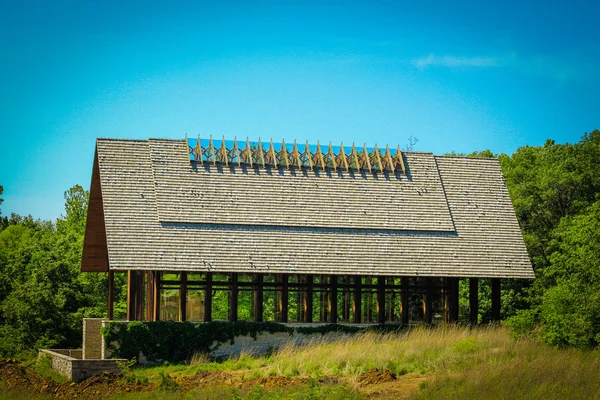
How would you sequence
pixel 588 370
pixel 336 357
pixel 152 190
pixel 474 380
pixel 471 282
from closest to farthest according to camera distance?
1. pixel 474 380
2. pixel 588 370
3. pixel 336 357
4. pixel 152 190
5. pixel 471 282

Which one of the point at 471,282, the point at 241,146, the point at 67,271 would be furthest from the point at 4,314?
the point at 471,282

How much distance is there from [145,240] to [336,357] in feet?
29.6

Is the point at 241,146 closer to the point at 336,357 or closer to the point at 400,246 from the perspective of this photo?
the point at 400,246

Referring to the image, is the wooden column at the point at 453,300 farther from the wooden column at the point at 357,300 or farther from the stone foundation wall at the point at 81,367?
the stone foundation wall at the point at 81,367

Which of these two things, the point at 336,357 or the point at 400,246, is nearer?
the point at 336,357

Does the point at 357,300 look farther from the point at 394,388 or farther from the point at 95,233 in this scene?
the point at 394,388

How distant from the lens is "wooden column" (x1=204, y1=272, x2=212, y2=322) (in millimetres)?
38031

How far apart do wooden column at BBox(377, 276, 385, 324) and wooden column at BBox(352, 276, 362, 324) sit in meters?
0.83

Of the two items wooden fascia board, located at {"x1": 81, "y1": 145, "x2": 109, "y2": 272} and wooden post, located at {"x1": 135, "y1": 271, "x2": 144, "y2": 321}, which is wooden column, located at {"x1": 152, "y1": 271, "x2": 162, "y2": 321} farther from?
wooden fascia board, located at {"x1": 81, "y1": 145, "x2": 109, "y2": 272}

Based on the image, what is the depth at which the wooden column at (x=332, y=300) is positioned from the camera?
39906 mm

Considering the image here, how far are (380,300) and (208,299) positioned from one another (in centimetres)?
708

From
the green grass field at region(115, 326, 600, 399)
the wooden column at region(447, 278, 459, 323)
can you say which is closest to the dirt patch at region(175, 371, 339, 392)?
the green grass field at region(115, 326, 600, 399)

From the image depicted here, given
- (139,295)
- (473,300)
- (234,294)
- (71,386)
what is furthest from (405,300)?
(71,386)

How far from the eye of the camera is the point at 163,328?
120ft
